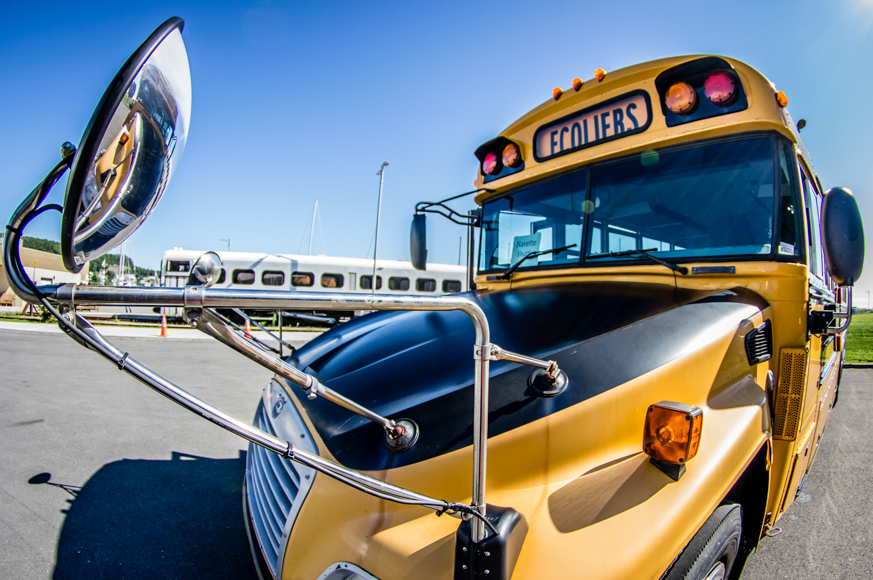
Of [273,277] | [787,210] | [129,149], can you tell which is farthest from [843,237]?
[273,277]

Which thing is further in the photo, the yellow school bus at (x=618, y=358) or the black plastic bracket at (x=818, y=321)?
the black plastic bracket at (x=818, y=321)

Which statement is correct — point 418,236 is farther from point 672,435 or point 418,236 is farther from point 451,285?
point 451,285

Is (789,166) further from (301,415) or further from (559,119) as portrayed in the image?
(301,415)

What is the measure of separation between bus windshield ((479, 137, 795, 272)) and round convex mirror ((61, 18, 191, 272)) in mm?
1897

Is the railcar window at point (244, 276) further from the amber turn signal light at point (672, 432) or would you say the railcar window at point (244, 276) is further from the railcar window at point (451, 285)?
the amber turn signal light at point (672, 432)

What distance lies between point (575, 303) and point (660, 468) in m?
0.74

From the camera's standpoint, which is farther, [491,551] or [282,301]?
[491,551]

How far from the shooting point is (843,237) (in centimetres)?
190

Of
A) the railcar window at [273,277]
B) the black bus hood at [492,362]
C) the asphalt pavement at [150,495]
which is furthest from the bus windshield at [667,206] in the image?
the railcar window at [273,277]

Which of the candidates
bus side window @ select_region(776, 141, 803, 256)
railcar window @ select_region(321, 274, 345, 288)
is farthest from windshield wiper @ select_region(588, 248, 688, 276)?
railcar window @ select_region(321, 274, 345, 288)

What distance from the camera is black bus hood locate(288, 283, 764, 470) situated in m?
1.21

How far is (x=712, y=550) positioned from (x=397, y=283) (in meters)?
16.3

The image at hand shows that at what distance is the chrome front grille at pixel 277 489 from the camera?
1294 millimetres

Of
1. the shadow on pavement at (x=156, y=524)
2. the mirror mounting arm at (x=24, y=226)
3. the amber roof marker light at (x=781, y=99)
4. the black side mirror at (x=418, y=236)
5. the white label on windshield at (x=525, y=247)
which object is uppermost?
the amber roof marker light at (x=781, y=99)
